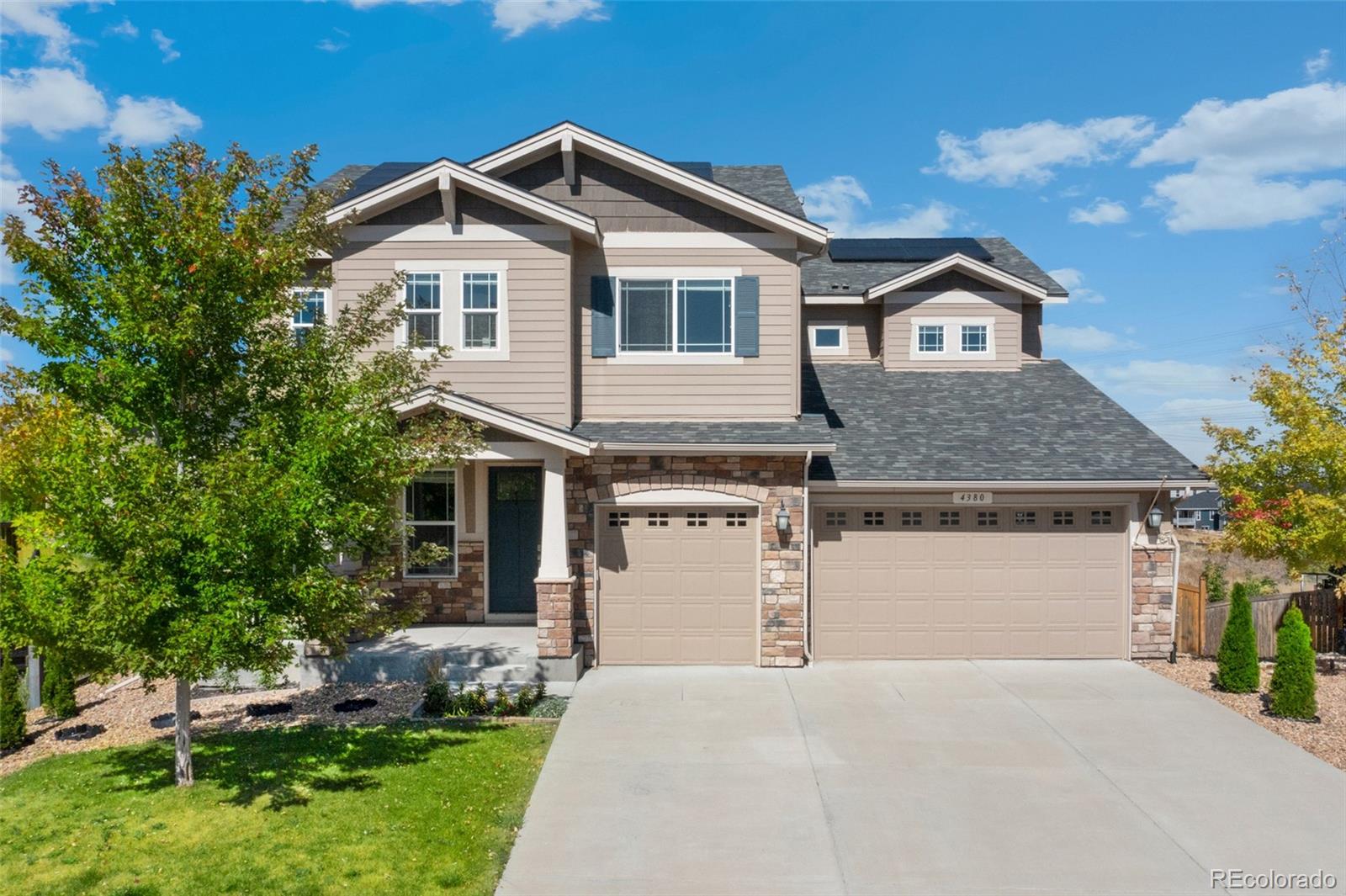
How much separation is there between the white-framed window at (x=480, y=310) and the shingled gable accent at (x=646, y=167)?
1747 mm

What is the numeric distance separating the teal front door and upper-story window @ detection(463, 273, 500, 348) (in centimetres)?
218

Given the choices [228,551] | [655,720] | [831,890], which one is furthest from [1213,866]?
[228,551]

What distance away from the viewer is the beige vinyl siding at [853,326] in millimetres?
17000

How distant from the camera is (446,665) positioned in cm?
1098

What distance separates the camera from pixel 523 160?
1243cm

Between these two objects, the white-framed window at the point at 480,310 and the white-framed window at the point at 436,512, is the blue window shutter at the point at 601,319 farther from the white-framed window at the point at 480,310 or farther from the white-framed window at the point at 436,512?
the white-framed window at the point at 436,512

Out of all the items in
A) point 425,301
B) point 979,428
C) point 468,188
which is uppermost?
point 468,188

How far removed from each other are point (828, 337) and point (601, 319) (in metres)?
6.39

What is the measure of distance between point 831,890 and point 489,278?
8.94 meters

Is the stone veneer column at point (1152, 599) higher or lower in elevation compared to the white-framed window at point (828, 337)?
lower

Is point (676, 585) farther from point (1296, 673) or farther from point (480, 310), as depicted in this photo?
point (1296, 673)

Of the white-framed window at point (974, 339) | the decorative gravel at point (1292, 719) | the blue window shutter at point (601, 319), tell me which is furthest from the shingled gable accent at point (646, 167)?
the decorative gravel at point (1292, 719)

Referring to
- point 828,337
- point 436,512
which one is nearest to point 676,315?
point 436,512

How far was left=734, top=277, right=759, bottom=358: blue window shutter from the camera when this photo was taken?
40.0 ft
